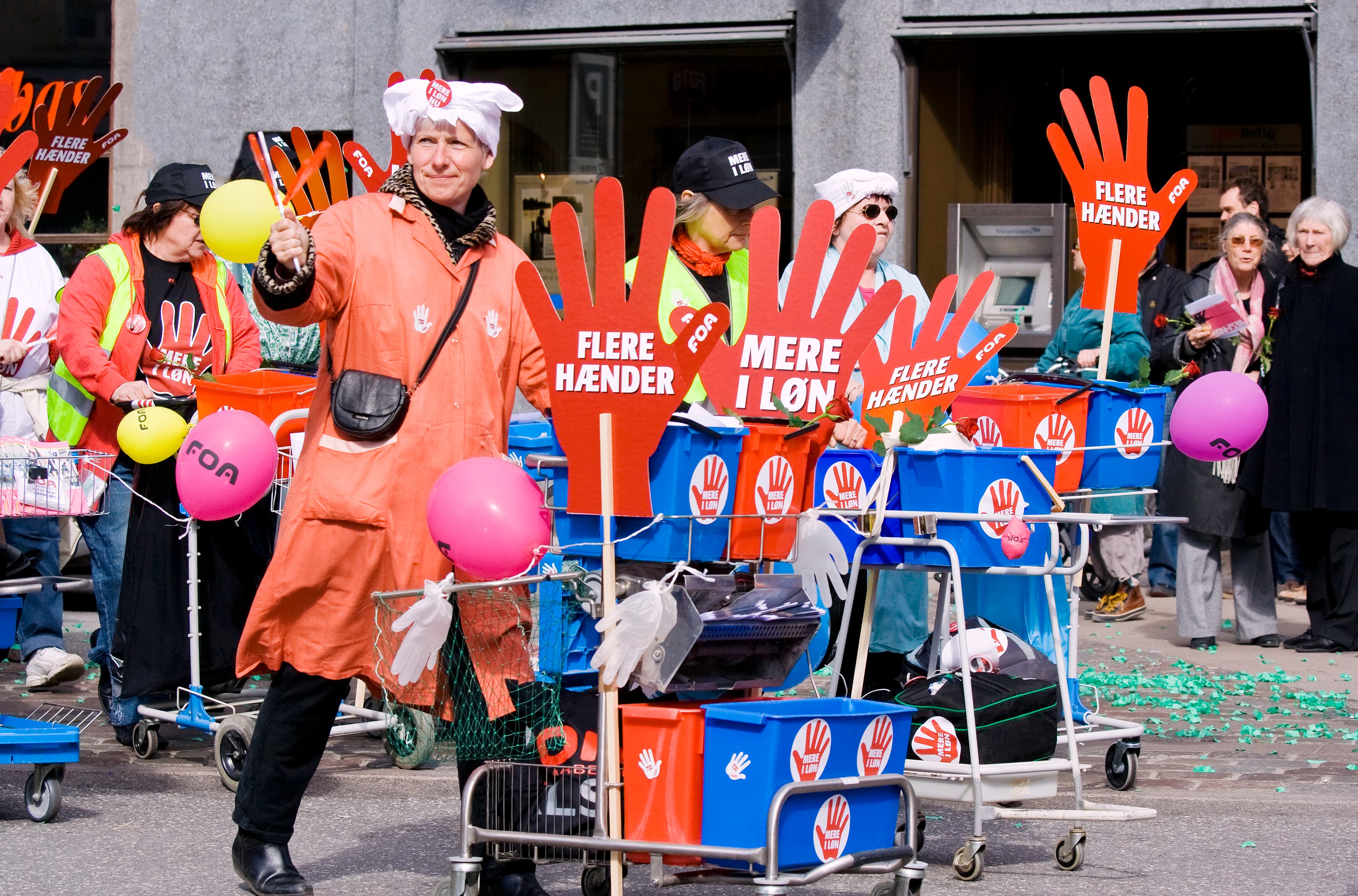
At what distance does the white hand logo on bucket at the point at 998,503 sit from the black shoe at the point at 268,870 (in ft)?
7.23

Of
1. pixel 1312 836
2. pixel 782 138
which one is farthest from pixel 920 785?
pixel 782 138

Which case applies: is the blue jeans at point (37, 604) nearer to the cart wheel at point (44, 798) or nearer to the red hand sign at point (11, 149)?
the cart wheel at point (44, 798)

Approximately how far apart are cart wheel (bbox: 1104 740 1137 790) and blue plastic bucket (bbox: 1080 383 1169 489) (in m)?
0.92

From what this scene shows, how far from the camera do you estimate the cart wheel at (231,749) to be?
6172mm

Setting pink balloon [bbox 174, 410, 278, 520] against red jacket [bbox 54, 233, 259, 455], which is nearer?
pink balloon [bbox 174, 410, 278, 520]

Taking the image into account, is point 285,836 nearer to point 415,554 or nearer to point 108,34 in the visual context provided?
point 415,554

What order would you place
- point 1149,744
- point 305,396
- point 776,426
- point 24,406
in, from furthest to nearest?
point 24,406, point 1149,744, point 305,396, point 776,426

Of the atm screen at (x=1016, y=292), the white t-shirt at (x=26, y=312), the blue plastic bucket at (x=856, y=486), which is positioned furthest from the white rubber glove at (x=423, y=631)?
the atm screen at (x=1016, y=292)

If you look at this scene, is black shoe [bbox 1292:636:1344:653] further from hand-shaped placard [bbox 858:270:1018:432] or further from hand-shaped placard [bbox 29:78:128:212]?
hand-shaped placard [bbox 29:78:128:212]

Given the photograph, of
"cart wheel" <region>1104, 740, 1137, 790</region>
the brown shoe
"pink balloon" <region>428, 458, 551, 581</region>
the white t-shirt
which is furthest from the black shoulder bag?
the brown shoe

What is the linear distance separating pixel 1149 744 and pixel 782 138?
6.14 meters

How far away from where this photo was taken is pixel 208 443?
5.89m

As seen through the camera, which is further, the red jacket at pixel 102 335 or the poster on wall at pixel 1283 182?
the poster on wall at pixel 1283 182

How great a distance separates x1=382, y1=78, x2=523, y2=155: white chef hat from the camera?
179 inches
